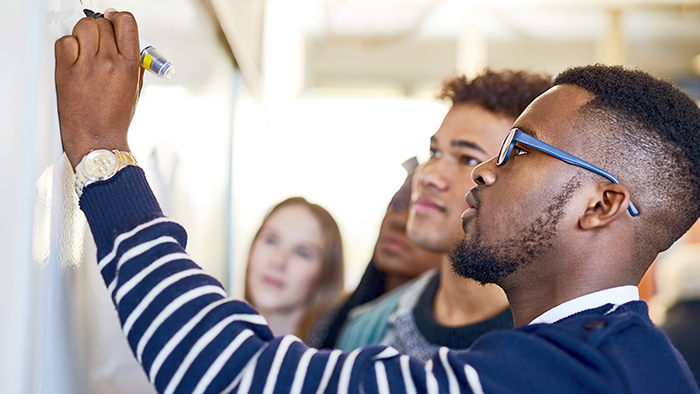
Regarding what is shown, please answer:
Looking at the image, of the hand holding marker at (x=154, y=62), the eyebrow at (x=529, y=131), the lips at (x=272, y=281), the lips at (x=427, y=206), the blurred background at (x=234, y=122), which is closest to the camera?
the blurred background at (x=234, y=122)

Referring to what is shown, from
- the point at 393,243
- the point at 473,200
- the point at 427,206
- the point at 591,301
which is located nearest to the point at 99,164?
the point at 473,200

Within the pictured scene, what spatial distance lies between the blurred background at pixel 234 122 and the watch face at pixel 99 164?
45mm

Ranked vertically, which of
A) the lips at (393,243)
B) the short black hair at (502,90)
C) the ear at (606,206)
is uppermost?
the short black hair at (502,90)

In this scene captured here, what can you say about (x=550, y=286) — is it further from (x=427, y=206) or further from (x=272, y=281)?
(x=272, y=281)

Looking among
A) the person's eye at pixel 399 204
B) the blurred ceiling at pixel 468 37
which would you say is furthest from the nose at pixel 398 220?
the blurred ceiling at pixel 468 37

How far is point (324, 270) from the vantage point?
6.70 feet

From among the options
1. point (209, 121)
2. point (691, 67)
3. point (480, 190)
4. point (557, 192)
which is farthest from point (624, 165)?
point (691, 67)

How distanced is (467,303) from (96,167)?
1022mm

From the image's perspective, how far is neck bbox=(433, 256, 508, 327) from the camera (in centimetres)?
144

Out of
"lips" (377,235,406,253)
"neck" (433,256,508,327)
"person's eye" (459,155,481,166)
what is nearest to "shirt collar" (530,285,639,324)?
"neck" (433,256,508,327)

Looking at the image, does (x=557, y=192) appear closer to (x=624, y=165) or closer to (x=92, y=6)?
(x=624, y=165)

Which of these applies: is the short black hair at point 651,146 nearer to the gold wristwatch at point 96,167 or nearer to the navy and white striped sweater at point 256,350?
the navy and white striped sweater at point 256,350

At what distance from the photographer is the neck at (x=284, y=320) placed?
1.93 metres

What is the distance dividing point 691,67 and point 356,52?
2.93 m
